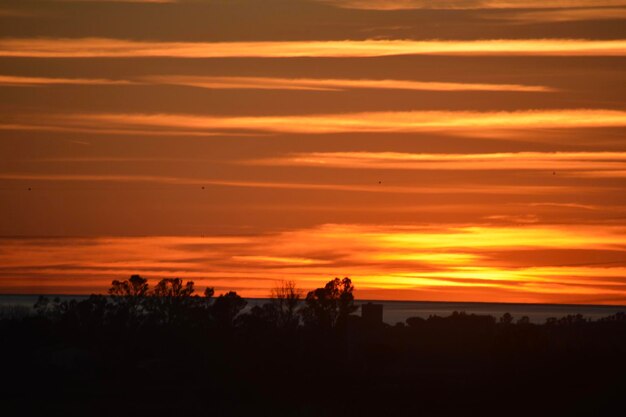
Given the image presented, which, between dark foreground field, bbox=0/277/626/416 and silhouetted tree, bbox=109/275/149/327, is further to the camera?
silhouetted tree, bbox=109/275/149/327

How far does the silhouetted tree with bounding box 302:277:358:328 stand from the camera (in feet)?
271

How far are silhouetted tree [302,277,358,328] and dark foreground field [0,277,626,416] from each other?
101mm

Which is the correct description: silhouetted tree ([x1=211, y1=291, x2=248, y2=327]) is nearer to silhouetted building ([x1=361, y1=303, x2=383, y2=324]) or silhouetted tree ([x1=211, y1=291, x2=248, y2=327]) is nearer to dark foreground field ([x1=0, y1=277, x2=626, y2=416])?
dark foreground field ([x1=0, y1=277, x2=626, y2=416])

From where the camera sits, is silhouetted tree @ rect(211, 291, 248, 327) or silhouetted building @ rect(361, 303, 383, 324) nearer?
silhouetted tree @ rect(211, 291, 248, 327)

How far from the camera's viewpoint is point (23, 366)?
184ft

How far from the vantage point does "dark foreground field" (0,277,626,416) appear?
42.5 meters

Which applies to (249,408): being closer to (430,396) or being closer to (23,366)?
(430,396)

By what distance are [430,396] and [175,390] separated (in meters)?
10.4

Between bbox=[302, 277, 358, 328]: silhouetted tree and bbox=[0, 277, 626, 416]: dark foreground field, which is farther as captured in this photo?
bbox=[302, 277, 358, 328]: silhouetted tree

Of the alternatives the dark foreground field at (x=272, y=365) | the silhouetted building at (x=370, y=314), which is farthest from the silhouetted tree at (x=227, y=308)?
the silhouetted building at (x=370, y=314)

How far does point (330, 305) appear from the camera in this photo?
278ft

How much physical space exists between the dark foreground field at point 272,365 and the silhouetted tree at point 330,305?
10 centimetres

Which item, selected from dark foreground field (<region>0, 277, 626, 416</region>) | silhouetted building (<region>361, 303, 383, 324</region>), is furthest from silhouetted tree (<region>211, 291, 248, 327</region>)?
silhouetted building (<region>361, 303, 383, 324</region>)

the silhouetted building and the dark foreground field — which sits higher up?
the silhouetted building
